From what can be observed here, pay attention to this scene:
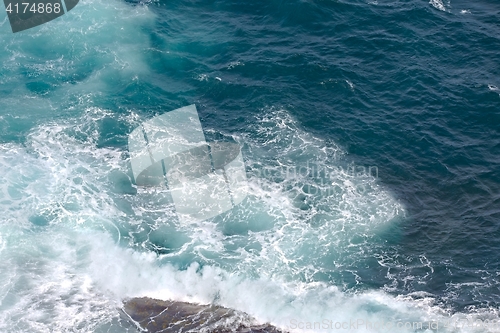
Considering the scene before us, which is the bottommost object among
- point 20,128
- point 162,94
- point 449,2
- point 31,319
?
point 31,319

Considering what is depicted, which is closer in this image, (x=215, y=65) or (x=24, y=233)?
(x=24, y=233)

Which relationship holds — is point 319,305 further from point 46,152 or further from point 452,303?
point 46,152

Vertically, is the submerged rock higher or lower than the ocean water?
lower

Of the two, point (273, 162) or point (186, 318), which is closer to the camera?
point (186, 318)

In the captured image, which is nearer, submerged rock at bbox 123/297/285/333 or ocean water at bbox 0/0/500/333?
submerged rock at bbox 123/297/285/333

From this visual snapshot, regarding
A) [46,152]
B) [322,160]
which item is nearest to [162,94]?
[46,152]
